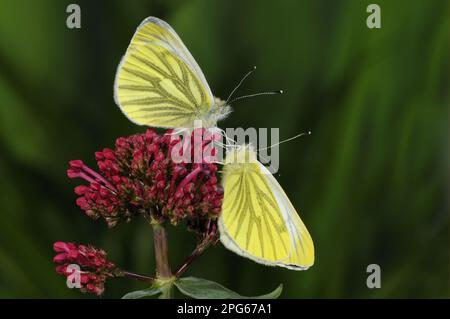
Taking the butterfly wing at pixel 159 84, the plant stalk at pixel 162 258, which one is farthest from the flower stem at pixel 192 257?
the butterfly wing at pixel 159 84

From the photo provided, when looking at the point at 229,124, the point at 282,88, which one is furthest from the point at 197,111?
the point at 282,88

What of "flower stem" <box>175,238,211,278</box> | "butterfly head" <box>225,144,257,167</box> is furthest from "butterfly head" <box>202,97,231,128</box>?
"flower stem" <box>175,238,211,278</box>

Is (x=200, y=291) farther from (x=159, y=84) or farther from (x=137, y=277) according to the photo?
(x=159, y=84)

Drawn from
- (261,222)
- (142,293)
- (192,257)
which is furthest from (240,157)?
(142,293)

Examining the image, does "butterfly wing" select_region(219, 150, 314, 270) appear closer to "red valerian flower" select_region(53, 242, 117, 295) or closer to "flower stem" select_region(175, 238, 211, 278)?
"flower stem" select_region(175, 238, 211, 278)

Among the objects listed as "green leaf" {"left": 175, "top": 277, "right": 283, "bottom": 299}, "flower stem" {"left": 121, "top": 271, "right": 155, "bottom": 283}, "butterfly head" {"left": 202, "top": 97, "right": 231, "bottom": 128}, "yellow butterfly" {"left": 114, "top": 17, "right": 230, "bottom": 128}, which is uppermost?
"yellow butterfly" {"left": 114, "top": 17, "right": 230, "bottom": 128}

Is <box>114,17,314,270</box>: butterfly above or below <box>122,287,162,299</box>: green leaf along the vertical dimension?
above

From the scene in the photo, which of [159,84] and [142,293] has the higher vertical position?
[159,84]
